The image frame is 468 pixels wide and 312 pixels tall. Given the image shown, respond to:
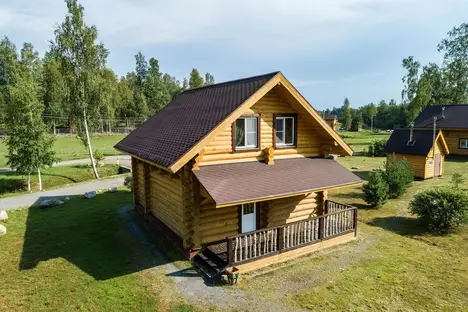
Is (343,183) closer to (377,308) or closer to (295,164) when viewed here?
(295,164)

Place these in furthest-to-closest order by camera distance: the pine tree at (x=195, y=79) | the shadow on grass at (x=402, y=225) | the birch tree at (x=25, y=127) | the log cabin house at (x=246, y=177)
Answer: the pine tree at (x=195, y=79), the birch tree at (x=25, y=127), the shadow on grass at (x=402, y=225), the log cabin house at (x=246, y=177)

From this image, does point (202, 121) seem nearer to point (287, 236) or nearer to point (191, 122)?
point (191, 122)

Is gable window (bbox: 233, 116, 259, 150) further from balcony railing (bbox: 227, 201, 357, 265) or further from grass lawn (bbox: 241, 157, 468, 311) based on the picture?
grass lawn (bbox: 241, 157, 468, 311)

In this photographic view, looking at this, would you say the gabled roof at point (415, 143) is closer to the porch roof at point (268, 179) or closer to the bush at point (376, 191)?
the bush at point (376, 191)

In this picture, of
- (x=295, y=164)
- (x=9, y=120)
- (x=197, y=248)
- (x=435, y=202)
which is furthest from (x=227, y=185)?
(x=9, y=120)

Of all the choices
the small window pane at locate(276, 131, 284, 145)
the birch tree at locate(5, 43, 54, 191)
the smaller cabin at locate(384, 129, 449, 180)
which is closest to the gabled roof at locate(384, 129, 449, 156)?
the smaller cabin at locate(384, 129, 449, 180)

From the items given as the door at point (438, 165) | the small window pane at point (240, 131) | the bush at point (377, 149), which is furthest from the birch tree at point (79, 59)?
the bush at point (377, 149)
